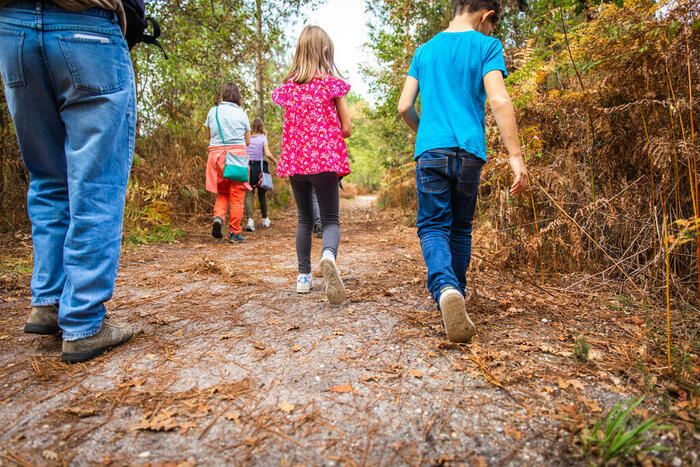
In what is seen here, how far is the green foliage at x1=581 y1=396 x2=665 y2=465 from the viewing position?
132 cm

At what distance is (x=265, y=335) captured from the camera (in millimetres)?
2461

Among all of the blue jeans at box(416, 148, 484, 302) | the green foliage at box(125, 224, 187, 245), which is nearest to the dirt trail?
the blue jeans at box(416, 148, 484, 302)

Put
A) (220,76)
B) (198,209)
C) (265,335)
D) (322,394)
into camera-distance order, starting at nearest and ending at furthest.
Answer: (322,394), (265,335), (198,209), (220,76)

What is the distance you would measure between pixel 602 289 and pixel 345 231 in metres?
5.41

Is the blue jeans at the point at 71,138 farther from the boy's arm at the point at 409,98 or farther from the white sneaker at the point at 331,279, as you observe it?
the boy's arm at the point at 409,98

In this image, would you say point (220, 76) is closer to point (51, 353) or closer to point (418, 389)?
point (51, 353)

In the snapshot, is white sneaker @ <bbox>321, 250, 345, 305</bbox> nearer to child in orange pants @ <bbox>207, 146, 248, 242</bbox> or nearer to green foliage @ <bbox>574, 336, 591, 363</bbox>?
green foliage @ <bbox>574, 336, 591, 363</bbox>

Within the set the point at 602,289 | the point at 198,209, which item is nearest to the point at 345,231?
the point at 198,209

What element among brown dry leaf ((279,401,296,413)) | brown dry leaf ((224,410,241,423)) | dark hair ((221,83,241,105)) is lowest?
brown dry leaf ((279,401,296,413))

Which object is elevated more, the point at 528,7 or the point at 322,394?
the point at 528,7

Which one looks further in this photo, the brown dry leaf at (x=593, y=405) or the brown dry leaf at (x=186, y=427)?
the brown dry leaf at (x=593, y=405)

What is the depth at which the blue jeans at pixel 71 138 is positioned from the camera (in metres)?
1.92

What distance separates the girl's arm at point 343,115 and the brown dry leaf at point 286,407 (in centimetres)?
218

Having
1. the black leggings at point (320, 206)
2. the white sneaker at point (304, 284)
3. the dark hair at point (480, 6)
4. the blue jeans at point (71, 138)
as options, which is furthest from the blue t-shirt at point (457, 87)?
the blue jeans at point (71, 138)
